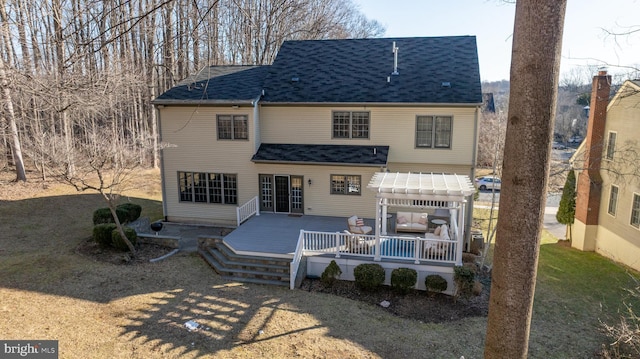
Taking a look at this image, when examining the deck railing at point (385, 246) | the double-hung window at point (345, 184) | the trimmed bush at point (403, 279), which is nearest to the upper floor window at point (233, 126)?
the double-hung window at point (345, 184)

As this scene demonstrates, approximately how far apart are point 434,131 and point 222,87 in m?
9.11

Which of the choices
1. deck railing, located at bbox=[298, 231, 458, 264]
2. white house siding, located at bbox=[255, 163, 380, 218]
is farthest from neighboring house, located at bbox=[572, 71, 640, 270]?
white house siding, located at bbox=[255, 163, 380, 218]

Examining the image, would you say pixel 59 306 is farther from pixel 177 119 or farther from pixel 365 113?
pixel 365 113

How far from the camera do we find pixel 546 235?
20.8 metres

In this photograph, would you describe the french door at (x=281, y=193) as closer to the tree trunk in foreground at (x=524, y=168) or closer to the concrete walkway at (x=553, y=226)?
the tree trunk in foreground at (x=524, y=168)

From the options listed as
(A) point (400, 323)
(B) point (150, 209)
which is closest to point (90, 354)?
(A) point (400, 323)

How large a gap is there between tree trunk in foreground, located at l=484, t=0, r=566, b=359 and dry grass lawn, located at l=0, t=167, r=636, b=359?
4633mm

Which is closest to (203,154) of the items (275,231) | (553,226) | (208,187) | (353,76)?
(208,187)

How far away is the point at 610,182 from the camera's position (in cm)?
1642

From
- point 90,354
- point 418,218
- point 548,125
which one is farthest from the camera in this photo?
point 418,218

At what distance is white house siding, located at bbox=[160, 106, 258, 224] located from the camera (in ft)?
52.3

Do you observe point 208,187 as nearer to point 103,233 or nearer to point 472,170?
point 103,233

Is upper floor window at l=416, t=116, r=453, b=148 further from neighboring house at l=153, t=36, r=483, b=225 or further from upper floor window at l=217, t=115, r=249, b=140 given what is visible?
upper floor window at l=217, t=115, r=249, b=140

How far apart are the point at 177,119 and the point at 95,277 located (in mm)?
7541
